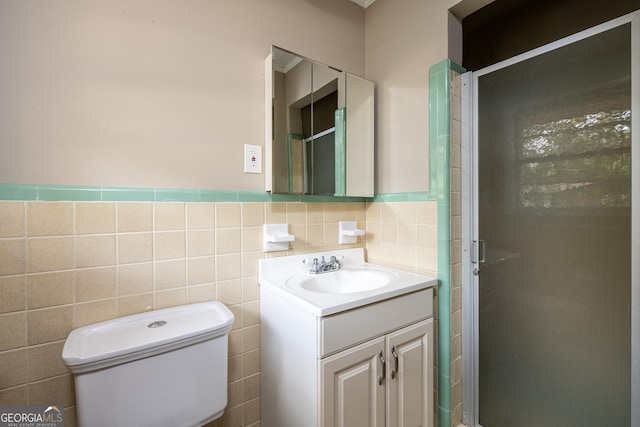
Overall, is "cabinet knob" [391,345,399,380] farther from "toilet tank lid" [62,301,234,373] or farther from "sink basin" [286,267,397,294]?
"toilet tank lid" [62,301,234,373]

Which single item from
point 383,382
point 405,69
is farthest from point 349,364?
point 405,69

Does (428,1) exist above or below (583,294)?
above

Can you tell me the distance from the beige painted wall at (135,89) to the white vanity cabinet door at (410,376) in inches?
37.0

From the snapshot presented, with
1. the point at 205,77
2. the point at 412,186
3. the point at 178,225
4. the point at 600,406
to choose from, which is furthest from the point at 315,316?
the point at 600,406

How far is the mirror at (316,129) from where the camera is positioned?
4.33 feet

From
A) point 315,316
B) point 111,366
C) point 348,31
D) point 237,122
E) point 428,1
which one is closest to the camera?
point 111,366

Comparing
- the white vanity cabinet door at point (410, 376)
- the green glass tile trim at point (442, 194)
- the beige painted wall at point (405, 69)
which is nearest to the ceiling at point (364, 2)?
the beige painted wall at point (405, 69)

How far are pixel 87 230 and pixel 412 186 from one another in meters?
1.40

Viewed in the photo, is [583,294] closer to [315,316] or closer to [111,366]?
[315,316]

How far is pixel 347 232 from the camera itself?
1575 mm

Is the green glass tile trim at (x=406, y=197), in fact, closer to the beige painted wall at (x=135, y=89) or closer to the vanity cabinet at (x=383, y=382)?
the vanity cabinet at (x=383, y=382)

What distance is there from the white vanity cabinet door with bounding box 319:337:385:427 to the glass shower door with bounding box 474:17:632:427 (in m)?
0.69

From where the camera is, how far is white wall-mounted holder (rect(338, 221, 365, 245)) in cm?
158

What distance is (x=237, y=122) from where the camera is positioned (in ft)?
4.14
